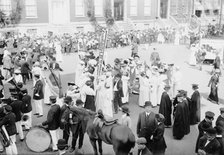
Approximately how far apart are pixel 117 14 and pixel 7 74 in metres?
22.5

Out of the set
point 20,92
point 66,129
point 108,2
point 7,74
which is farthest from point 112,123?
point 108,2

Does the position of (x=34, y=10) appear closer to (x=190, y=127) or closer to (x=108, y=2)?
(x=108, y=2)

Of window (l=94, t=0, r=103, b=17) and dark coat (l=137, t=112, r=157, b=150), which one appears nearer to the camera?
dark coat (l=137, t=112, r=157, b=150)

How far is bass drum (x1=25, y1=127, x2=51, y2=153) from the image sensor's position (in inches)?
304

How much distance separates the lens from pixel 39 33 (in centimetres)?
2917

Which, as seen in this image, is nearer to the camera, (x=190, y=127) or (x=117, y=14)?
(x=190, y=127)

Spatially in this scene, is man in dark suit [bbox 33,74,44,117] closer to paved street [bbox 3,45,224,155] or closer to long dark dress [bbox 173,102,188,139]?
paved street [bbox 3,45,224,155]

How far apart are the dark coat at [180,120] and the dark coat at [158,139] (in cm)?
198

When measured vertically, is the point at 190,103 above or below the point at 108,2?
below

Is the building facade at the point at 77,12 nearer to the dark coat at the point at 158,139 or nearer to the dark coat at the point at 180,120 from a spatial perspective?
the dark coat at the point at 180,120

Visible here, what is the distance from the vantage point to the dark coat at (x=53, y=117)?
25.2 ft

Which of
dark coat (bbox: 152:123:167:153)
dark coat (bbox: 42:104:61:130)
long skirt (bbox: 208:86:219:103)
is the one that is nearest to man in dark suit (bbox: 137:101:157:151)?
dark coat (bbox: 152:123:167:153)

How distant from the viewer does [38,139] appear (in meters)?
7.86

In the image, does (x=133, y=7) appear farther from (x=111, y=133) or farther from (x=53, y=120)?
(x=111, y=133)
